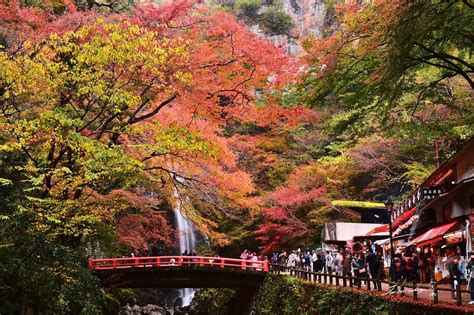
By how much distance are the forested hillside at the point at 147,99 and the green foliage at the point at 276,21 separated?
4099cm

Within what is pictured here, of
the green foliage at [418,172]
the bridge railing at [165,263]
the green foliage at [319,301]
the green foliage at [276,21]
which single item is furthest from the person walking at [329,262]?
the green foliage at [276,21]

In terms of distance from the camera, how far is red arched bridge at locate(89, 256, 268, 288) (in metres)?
26.4

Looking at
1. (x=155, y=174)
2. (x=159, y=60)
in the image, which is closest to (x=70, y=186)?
(x=159, y=60)

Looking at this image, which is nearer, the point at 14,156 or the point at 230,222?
the point at 14,156

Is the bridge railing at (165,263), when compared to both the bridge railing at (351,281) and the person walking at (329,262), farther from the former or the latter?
the person walking at (329,262)

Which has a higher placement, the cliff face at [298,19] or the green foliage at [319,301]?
the cliff face at [298,19]

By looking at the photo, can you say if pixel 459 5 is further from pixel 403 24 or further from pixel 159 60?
pixel 159 60

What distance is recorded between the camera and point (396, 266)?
1814 cm

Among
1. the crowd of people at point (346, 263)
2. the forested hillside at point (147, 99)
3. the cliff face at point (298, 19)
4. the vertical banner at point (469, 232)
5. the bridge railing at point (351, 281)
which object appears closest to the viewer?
the forested hillside at point (147, 99)

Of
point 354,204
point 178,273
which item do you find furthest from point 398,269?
point 354,204

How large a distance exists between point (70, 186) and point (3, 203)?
90.6 inches

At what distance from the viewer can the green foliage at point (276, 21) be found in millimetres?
64938

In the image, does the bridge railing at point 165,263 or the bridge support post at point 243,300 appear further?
the bridge support post at point 243,300

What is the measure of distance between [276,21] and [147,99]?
50363 millimetres
